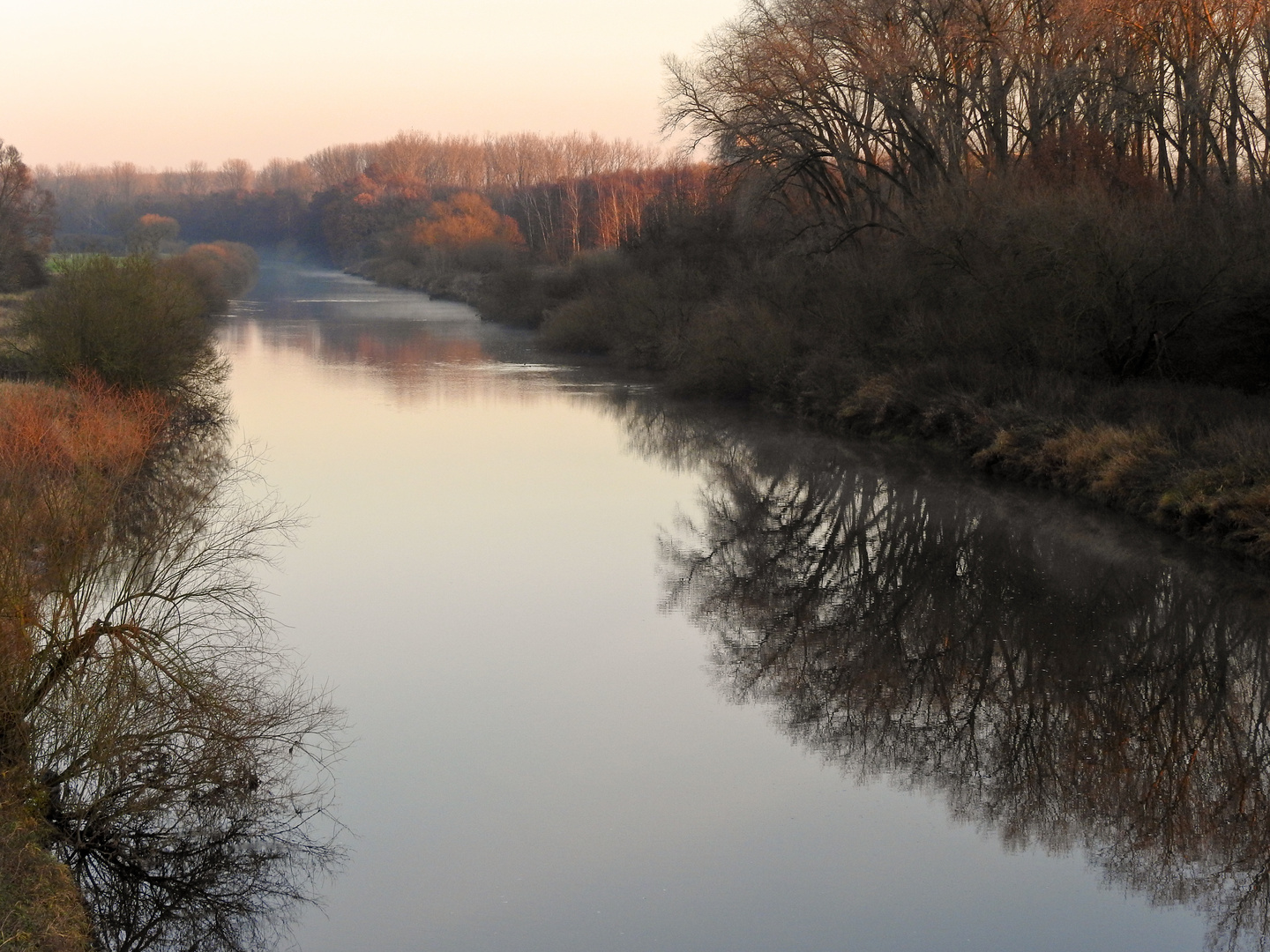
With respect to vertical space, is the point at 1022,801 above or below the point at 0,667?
below

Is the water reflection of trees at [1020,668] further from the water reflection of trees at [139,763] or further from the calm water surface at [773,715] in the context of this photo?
the water reflection of trees at [139,763]

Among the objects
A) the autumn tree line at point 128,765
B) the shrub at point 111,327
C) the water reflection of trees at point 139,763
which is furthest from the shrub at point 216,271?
the water reflection of trees at point 139,763

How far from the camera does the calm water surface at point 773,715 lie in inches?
262

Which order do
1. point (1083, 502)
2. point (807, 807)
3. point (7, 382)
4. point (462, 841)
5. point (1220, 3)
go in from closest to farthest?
1. point (462, 841)
2. point (807, 807)
3. point (1083, 502)
4. point (7, 382)
5. point (1220, 3)

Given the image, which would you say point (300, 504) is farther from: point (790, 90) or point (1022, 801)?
point (790, 90)

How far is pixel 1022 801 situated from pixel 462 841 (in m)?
3.35

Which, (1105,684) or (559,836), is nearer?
(559,836)

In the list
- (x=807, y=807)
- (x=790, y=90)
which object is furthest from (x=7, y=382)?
(x=790, y=90)

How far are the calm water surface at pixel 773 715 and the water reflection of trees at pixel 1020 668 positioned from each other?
3cm

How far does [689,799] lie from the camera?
7.91 meters

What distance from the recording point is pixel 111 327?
1956 cm

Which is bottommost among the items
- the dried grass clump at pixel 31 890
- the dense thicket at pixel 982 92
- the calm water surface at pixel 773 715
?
the calm water surface at pixel 773 715

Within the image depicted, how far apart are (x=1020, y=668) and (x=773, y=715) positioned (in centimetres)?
220

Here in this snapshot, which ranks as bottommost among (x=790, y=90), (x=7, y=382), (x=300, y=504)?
(x=300, y=504)
